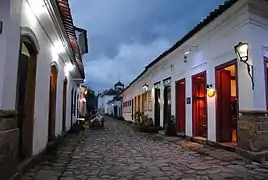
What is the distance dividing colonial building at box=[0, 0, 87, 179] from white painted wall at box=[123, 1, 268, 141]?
4.45m

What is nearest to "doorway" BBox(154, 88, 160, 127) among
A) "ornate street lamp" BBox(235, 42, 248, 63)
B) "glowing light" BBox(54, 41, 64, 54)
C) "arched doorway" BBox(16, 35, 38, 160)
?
"glowing light" BBox(54, 41, 64, 54)

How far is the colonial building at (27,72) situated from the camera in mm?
3719

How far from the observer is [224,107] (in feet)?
28.0

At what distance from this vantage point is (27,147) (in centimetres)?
542

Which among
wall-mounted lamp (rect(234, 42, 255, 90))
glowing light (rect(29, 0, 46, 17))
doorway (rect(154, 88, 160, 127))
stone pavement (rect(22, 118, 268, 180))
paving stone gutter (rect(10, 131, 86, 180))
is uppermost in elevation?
glowing light (rect(29, 0, 46, 17))

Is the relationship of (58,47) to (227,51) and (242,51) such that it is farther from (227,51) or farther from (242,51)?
(242,51)

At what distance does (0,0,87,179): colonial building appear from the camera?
12.2 ft

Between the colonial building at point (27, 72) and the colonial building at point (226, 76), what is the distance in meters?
4.47

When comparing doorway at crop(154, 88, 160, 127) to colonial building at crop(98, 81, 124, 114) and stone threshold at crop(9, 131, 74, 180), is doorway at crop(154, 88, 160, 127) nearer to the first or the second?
stone threshold at crop(9, 131, 74, 180)

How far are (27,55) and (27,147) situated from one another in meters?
1.84

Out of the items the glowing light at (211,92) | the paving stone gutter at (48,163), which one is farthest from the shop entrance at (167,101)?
the paving stone gutter at (48,163)

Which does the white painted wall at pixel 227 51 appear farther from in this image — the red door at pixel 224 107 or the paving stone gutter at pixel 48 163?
the paving stone gutter at pixel 48 163

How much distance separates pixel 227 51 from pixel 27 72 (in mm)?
5519

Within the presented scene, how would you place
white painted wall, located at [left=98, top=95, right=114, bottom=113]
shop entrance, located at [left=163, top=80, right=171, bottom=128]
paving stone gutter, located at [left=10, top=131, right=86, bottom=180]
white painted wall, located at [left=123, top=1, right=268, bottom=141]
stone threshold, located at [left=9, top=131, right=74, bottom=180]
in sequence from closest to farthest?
stone threshold, located at [left=9, top=131, right=74, bottom=180] → paving stone gutter, located at [left=10, top=131, right=86, bottom=180] → white painted wall, located at [left=123, top=1, right=268, bottom=141] → shop entrance, located at [left=163, top=80, right=171, bottom=128] → white painted wall, located at [left=98, top=95, right=114, bottom=113]
